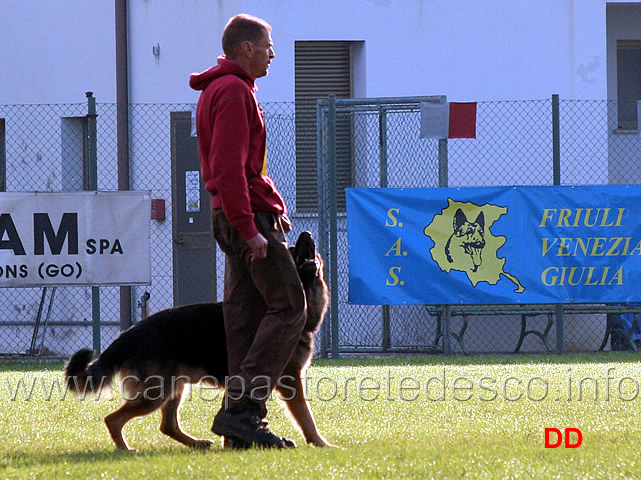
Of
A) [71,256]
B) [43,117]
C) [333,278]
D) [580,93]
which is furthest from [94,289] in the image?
[580,93]

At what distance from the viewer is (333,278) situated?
10812 mm

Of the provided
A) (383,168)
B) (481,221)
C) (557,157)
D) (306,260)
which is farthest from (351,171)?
(306,260)

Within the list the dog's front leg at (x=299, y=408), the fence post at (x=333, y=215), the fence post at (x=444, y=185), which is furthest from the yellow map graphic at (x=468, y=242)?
the dog's front leg at (x=299, y=408)

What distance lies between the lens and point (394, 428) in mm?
5547

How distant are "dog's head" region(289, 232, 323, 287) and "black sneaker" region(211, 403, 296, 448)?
67 centimetres

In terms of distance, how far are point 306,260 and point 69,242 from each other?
18.2 feet

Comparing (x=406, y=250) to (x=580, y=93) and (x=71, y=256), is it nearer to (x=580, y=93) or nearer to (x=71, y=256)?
(x=71, y=256)

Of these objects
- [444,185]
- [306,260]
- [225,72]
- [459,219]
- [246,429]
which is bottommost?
[246,429]

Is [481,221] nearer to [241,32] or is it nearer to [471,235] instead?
[471,235]

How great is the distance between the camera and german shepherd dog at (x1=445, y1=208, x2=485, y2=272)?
10609mm

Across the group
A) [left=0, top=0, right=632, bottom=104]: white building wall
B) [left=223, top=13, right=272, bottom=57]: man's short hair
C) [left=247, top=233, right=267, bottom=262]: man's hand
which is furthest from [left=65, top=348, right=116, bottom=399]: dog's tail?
[left=0, top=0, right=632, bottom=104]: white building wall

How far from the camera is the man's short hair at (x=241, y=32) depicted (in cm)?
495

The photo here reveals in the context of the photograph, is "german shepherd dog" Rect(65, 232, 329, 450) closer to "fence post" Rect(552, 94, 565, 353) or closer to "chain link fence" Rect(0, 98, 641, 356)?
"chain link fence" Rect(0, 98, 641, 356)

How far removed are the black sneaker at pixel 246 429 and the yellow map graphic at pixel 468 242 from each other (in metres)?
5.96
